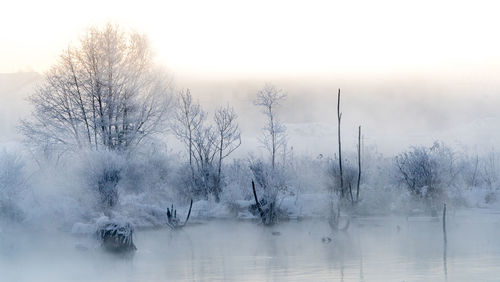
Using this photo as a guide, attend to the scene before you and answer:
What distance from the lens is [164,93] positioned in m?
38.8

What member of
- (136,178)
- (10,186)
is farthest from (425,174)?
(10,186)

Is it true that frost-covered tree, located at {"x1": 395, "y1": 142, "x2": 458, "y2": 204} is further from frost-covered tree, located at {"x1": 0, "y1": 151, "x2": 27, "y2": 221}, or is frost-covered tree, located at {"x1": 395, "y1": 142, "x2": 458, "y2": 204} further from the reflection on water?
frost-covered tree, located at {"x1": 0, "y1": 151, "x2": 27, "y2": 221}

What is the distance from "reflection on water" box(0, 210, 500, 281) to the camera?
18.4 m

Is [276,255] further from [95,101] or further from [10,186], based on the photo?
[95,101]

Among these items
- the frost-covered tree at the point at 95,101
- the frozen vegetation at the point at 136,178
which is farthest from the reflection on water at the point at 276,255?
the frost-covered tree at the point at 95,101

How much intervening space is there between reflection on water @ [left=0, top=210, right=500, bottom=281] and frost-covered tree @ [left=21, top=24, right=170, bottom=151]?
6.30 meters

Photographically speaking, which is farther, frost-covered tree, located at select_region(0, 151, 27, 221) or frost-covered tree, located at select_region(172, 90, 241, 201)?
frost-covered tree, located at select_region(172, 90, 241, 201)

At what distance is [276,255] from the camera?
73.4ft

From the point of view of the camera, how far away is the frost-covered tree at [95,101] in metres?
36.1

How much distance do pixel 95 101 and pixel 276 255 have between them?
57.8 feet

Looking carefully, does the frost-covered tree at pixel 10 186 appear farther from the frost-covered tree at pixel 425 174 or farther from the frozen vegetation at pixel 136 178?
the frost-covered tree at pixel 425 174

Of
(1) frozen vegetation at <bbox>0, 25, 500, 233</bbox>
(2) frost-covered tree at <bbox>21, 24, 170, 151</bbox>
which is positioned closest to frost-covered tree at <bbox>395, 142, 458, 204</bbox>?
(1) frozen vegetation at <bbox>0, 25, 500, 233</bbox>

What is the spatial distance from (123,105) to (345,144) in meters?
94.3

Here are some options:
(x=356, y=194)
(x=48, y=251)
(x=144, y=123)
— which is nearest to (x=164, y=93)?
(x=144, y=123)
